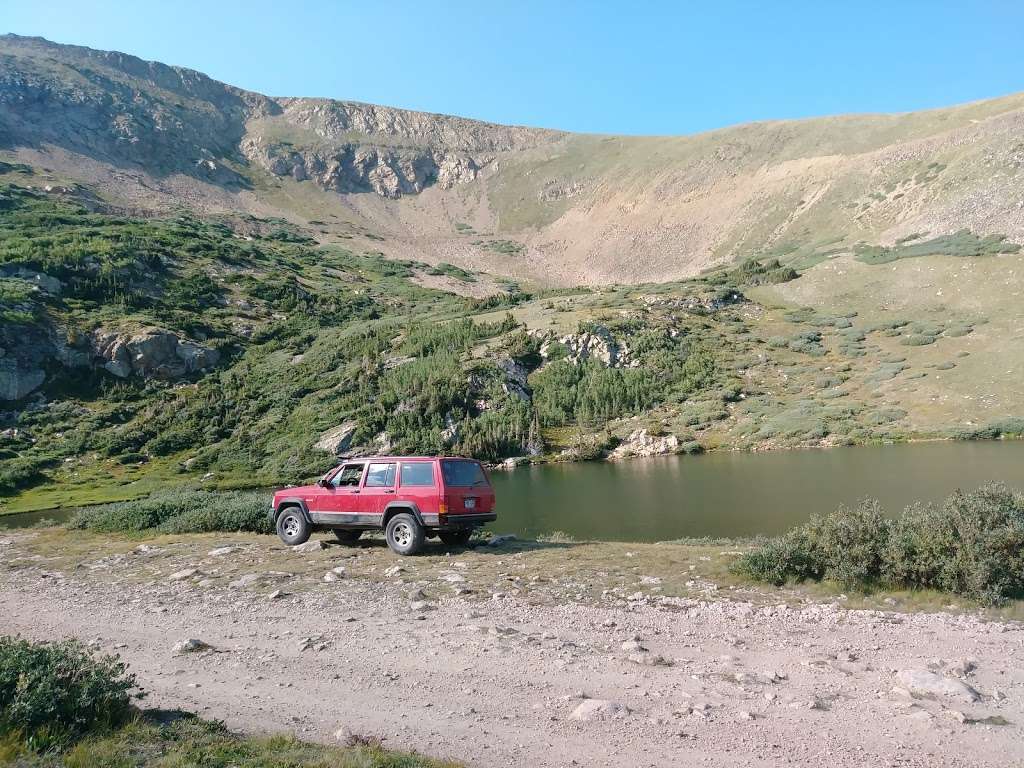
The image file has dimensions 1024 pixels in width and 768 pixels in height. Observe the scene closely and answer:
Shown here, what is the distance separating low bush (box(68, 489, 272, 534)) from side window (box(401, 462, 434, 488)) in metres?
7.89

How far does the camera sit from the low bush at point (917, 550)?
9.64m

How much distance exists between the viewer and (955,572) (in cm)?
981

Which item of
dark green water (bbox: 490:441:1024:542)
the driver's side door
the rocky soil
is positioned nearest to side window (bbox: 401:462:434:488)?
the driver's side door

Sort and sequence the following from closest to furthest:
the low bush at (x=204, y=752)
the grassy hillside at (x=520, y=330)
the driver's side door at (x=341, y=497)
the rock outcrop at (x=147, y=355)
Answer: the low bush at (x=204, y=752) < the driver's side door at (x=341, y=497) < the grassy hillside at (x=520, y=330) < the rock outcrop at (x=147, y=355)

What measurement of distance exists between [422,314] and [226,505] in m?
92.6

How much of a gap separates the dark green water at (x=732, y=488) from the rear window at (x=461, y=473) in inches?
439

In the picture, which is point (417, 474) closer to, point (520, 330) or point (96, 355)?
point (520, 330)

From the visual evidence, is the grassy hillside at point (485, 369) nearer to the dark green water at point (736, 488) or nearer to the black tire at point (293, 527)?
the dark green water at point (736, 488)

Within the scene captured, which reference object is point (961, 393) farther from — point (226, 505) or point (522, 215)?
point (522, 215)

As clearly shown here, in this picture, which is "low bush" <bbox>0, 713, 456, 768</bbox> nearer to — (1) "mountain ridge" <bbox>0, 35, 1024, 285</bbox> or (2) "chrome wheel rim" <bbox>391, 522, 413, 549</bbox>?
(2) "chrome wheel rim" <bbox>391, 522, 413, 549</bbox>

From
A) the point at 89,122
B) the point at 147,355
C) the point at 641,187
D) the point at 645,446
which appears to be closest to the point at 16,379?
the point at 147,355

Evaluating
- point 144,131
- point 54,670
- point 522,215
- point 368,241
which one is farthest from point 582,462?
point 144,131

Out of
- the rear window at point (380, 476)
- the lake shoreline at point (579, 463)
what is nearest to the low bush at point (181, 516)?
the rear window at point (380, 476)

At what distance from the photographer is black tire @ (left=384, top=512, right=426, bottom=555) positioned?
14.9 metres
